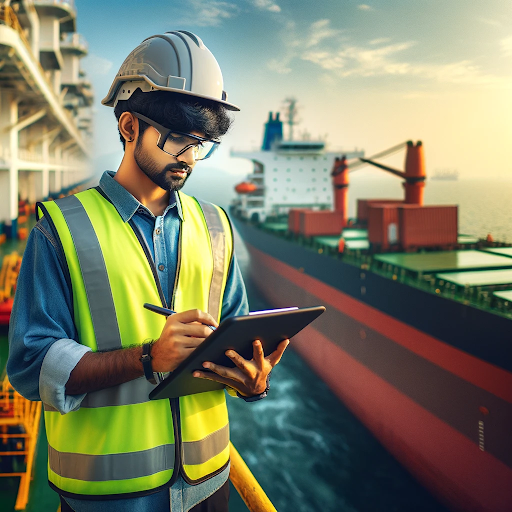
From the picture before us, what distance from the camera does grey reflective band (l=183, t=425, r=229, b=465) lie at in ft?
3.18

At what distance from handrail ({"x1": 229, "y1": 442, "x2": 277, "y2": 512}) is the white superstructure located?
1593 centimetres

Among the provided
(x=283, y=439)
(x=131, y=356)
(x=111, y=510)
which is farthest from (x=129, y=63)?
(x=283, y=439)

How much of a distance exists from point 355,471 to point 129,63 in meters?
6.53

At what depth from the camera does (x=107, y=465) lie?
0.90 metres

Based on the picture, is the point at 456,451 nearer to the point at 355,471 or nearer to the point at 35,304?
the point at 355,471

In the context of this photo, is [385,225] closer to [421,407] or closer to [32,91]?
[421,407]

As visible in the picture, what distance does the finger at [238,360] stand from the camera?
808 millimetres

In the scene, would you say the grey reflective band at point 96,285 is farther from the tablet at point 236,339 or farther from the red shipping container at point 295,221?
the red shipping container at point 295,221

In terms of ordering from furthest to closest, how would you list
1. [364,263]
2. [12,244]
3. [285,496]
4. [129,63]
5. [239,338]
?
[12,244]
[364,263]
[285,496]
[129,63]
[239,338]

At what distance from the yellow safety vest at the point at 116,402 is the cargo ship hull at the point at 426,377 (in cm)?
502

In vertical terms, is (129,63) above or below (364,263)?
above

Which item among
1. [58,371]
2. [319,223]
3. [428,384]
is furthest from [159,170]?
[319,223]

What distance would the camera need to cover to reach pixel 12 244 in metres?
11.5

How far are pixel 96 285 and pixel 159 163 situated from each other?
0.98ft
